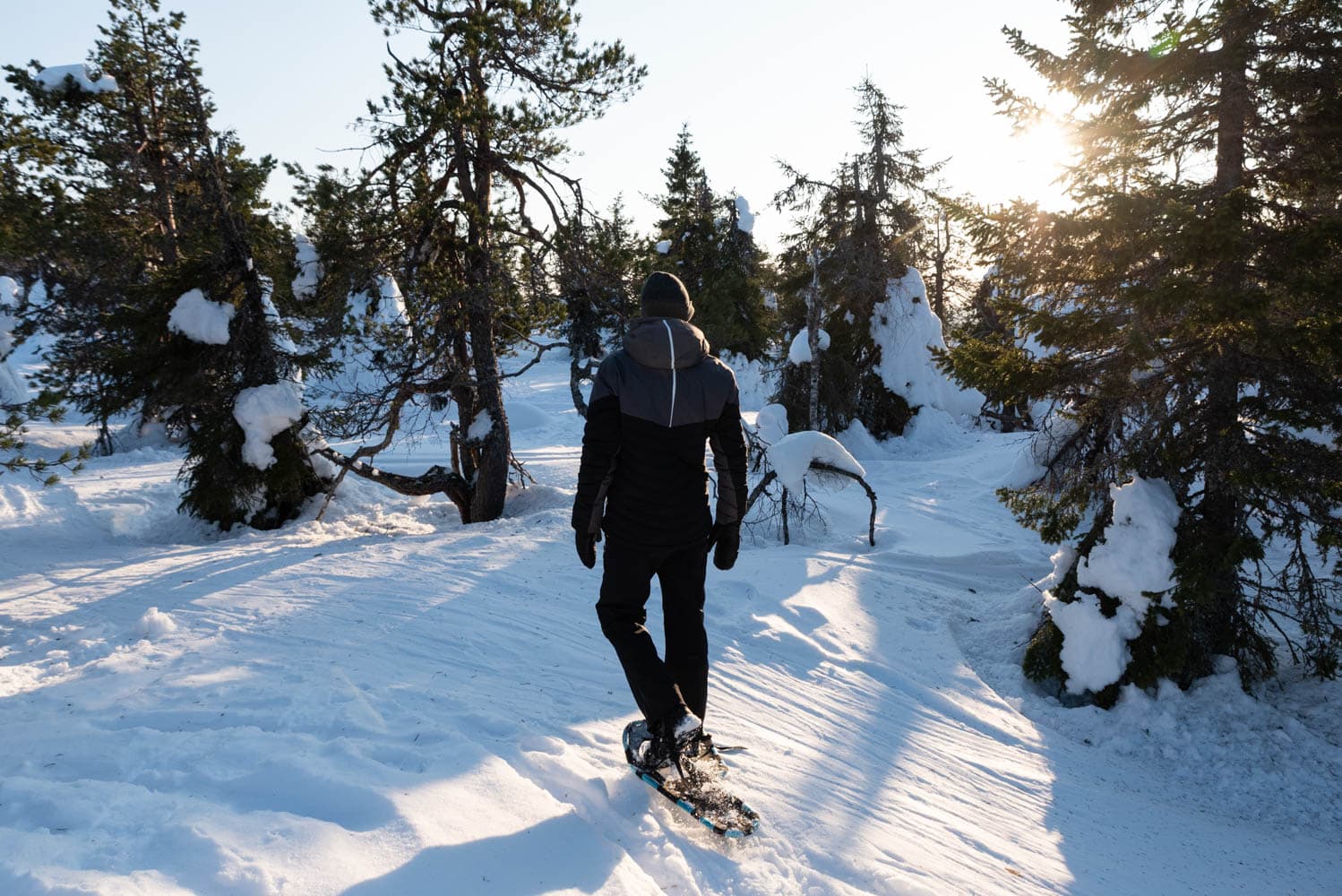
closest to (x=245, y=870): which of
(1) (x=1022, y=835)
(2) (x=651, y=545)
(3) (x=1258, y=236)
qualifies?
(2) (x=651, y=545)

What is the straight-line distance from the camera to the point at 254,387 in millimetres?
11172

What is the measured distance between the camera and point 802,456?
35.0 ft

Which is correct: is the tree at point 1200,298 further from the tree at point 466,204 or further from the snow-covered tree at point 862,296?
the snow-covered tree at point 862,296

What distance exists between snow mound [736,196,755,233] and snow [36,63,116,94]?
20197 millimetres

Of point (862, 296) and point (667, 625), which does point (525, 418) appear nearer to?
point (862, 296)

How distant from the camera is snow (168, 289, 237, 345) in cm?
1073

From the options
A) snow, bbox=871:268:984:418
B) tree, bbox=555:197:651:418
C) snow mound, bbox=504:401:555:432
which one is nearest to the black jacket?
tree, bbox=555:197:651:418

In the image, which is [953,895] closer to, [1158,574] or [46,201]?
[1158,574]

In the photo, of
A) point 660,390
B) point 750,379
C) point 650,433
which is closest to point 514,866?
point 650,433

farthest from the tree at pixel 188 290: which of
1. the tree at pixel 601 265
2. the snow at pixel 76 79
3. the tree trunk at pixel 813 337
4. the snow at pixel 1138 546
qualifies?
the tree trunk at pixel 813 337

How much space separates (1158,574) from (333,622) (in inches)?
268

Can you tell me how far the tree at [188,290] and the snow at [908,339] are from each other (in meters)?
17.6

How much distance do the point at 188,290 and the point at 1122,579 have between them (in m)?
12.7

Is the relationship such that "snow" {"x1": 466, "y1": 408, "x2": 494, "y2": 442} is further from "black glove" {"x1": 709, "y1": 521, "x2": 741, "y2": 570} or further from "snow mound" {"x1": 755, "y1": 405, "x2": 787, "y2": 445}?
"black glove" {"x1": 709, "y1": 521, "x2": 741, "y2": 570}
